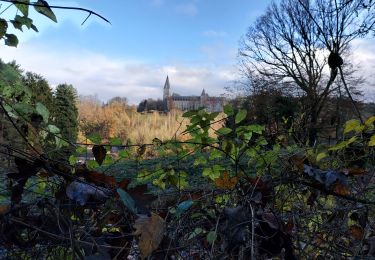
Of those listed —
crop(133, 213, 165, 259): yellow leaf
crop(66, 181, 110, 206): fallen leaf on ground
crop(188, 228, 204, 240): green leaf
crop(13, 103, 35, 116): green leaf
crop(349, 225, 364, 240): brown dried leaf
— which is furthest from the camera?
crop(13, 103, 35, 116): green leaf

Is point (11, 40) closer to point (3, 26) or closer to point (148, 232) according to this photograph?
point (3, 26)

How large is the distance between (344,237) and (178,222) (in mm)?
557

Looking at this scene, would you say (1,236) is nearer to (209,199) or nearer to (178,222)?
(178,222)

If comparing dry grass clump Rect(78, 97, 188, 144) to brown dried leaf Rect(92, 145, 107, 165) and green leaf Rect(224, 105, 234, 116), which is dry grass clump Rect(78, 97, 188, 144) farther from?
brown dried leaf Rect(92, 145, 107, 165)

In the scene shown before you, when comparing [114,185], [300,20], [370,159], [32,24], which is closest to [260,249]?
[114,185]

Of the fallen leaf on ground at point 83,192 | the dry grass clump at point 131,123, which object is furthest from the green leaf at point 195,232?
the dry grass clump at point 131,123

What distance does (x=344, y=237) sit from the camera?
1222 millimetres

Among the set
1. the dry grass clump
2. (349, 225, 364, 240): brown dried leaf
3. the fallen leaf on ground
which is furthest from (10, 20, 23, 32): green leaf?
the dry grass clump

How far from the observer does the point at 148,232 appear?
0.75 metres

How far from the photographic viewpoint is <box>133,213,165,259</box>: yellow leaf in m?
0.74

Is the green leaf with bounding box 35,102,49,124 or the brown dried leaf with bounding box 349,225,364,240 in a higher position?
the green leaf with bounding box 35,102,49,124

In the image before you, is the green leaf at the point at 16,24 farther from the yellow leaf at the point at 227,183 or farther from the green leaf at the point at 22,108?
the yellow leaf at the point at 227,183

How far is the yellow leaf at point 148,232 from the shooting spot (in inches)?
29.0

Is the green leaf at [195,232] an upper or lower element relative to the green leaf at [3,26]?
lower
